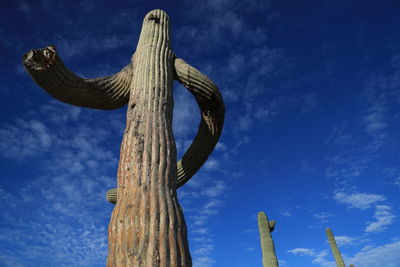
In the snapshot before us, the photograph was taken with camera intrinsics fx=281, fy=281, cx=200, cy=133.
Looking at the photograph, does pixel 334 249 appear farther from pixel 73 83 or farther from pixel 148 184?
pixel 73 83

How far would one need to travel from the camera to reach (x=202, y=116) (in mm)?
3020

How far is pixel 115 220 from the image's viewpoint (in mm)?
1766

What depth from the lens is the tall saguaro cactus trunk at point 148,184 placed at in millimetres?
1627

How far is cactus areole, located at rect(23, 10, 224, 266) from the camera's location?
1.66 metres

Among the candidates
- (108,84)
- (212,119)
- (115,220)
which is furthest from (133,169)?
(212,119)

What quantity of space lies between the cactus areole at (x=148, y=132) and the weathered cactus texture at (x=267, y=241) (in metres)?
8.03

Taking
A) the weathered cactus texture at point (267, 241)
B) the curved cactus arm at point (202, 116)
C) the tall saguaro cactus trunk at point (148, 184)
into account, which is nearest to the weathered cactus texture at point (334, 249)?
the weathered cactus texture at point (267, 241)

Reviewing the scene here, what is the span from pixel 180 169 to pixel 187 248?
1369 mm

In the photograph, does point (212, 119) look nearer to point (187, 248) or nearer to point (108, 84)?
point (108, 84)

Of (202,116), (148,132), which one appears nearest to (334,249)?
(202,116)

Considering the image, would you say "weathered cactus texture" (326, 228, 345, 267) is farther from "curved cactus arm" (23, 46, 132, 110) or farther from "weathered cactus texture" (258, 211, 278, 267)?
"curved cactus arm" (23, 46, 132, 110)

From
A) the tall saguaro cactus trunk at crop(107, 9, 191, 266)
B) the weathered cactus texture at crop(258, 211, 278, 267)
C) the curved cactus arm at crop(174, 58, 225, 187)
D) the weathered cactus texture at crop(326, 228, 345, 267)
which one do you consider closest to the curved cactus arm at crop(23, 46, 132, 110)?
the tall saguaro cactus trunk at crop(107, 9, 191, 266)

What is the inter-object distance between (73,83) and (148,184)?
123 cm

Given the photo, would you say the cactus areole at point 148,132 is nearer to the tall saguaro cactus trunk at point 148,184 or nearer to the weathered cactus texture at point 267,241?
the tall saguaro cactus trunk at point 148,184
